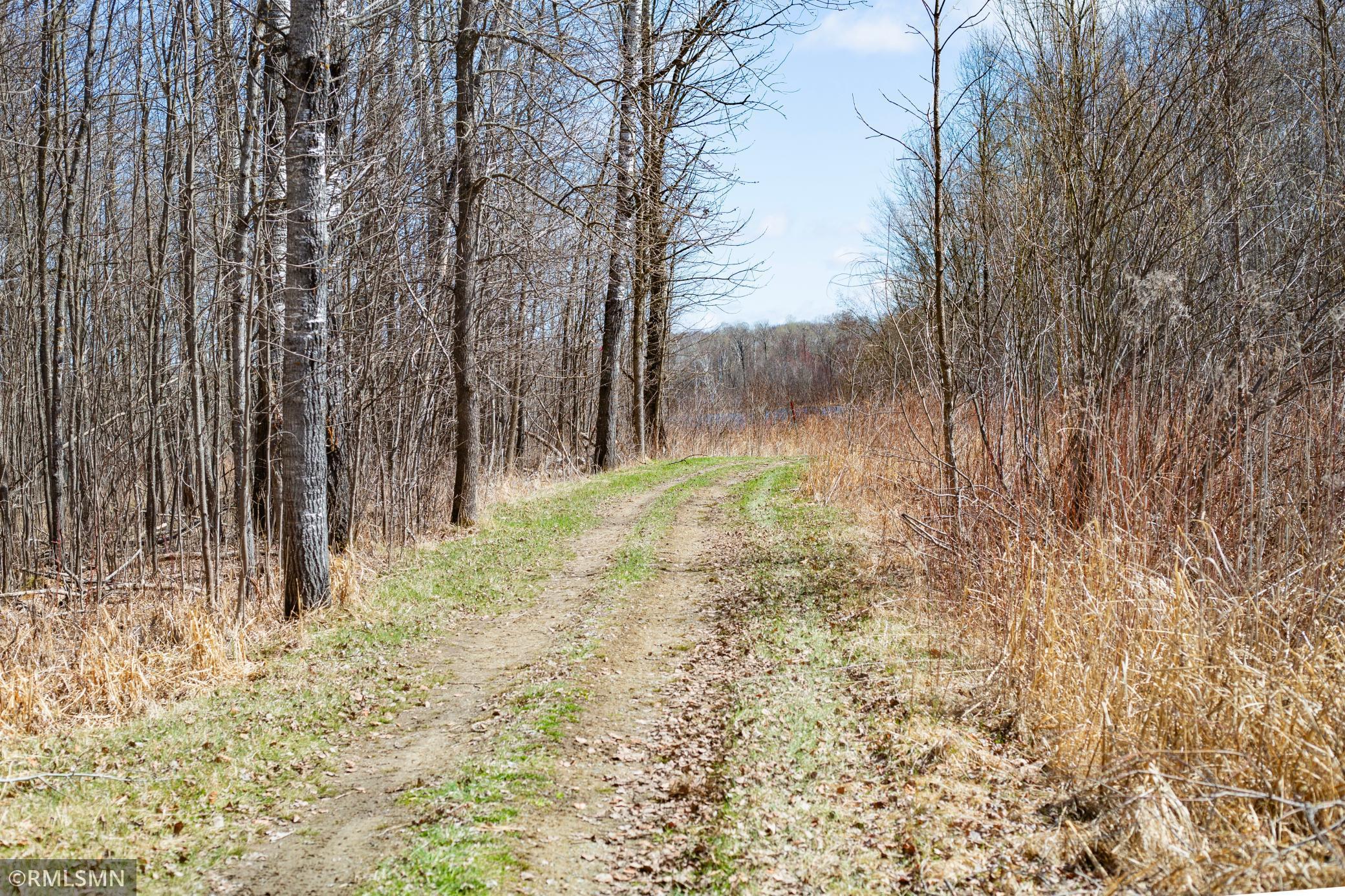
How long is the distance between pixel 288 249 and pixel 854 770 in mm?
6011

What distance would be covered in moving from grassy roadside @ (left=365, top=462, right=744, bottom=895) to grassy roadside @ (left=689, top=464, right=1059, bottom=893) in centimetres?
88

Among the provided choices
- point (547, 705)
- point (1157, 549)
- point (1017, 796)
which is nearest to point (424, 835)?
point (547, 705)

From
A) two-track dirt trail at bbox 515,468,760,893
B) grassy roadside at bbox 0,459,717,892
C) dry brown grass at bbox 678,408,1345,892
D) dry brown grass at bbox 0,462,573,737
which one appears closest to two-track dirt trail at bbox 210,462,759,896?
two-track dirt trail at bbox 515,468,760,893

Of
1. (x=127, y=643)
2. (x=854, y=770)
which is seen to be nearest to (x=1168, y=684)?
(x=854, y=770)

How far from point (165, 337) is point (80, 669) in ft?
23.0

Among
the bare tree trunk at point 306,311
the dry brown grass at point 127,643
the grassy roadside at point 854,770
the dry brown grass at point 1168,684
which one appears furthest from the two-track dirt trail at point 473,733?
the dry brown grass at point 1168,684

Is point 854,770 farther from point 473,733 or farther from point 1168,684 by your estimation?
point 473,733

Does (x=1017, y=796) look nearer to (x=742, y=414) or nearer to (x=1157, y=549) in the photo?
(x=1157, y=549)

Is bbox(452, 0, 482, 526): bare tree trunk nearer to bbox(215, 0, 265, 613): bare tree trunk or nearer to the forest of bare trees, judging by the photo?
the forest of bare trees

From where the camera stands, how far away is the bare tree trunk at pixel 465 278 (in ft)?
33.8

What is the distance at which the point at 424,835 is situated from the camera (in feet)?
12.4

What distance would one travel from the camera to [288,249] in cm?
701

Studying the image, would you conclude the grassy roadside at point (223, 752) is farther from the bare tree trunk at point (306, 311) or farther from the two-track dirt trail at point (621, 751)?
the two-track dirt trail at point (621, 751)

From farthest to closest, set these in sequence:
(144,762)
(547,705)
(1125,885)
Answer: (547,705) → (144,762) → (1125,885)
